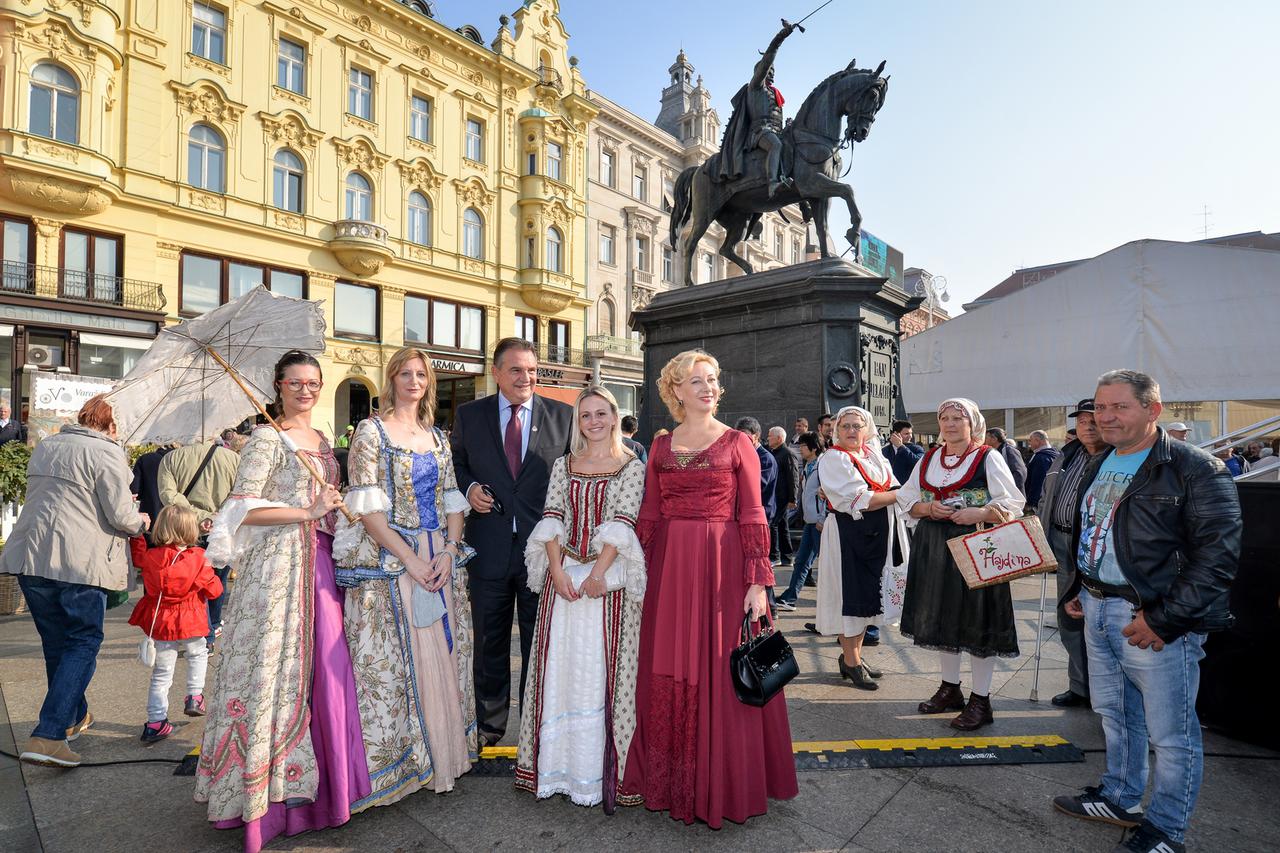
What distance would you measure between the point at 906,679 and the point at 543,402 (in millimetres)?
3305

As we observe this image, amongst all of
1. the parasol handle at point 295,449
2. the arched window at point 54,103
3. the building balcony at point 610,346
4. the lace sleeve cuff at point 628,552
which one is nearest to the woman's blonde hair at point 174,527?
the parasol handle at point 295,449

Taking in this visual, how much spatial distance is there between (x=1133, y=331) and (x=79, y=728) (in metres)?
24.1

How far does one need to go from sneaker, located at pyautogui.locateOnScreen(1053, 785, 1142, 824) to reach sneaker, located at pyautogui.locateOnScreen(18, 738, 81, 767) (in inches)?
195

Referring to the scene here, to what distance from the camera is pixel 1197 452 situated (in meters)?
2.80

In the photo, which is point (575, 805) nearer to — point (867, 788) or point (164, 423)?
point (867, 788)

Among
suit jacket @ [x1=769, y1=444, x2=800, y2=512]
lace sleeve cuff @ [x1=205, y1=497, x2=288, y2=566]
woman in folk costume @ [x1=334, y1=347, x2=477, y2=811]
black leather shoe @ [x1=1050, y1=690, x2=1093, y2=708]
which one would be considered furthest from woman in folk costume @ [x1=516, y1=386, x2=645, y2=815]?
suit jacket @ [x1=769, y1=444, x2=800, y2=512]

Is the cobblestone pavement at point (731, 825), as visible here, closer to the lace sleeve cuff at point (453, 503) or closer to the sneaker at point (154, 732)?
the sneaker at point (154, 732)

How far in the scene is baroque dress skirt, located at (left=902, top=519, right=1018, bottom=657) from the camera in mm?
4133

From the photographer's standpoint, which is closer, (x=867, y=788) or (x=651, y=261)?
Result: (x=867, y=788)

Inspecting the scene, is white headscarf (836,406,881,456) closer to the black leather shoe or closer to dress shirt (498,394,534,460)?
the black leather shoe

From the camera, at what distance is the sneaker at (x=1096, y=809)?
304 centimetres

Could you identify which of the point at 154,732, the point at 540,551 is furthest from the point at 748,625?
the point at 154,732

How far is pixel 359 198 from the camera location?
2575cm

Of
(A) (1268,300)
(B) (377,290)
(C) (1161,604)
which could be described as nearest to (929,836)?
(C) (1161,604)
